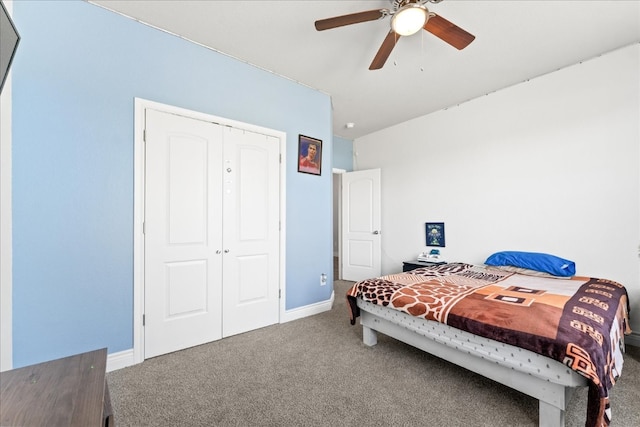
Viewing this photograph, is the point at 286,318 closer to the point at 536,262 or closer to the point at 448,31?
the point at 536,262

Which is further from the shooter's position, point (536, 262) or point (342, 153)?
point (342, 153)

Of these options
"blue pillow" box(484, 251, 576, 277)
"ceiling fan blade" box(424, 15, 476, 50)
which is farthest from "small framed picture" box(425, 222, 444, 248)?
"ceiling fan blade" box(424, 15, 476, 50)

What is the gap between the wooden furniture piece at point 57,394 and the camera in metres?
0.79

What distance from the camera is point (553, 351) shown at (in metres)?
1.33

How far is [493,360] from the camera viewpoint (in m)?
1.59

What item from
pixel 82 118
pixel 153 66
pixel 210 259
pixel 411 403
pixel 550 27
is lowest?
pixel 411 403

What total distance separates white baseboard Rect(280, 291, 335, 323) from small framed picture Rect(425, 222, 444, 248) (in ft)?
5.78

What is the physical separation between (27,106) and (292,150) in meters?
2.14

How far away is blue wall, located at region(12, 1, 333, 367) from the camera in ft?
5.89

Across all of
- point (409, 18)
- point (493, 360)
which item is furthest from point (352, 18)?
point (493, 360)

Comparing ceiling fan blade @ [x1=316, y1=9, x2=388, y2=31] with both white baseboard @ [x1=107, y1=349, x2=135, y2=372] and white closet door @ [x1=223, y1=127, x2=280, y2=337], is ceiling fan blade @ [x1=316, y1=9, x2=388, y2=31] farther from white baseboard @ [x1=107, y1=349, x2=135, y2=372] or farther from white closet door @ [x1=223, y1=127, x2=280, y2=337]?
white baseboard @ [x1=107, y1=349, x2=135, y2=372]

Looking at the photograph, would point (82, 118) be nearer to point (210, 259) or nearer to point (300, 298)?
point (210, 259)

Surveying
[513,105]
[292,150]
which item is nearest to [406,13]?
[292,150]

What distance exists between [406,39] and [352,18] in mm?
881
